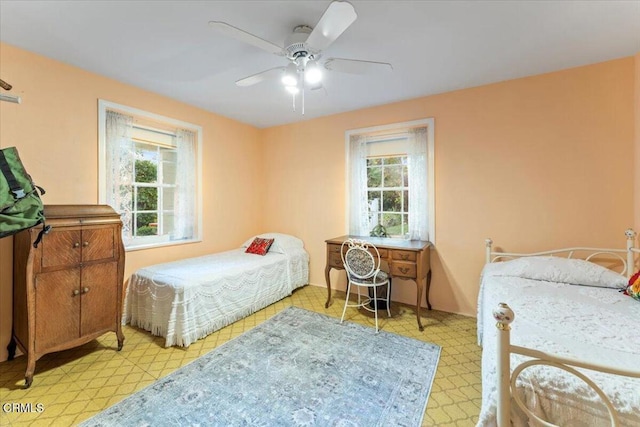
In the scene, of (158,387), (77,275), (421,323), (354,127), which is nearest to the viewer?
(158,387)

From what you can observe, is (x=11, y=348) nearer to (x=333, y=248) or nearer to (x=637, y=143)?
(x=333, y=248)

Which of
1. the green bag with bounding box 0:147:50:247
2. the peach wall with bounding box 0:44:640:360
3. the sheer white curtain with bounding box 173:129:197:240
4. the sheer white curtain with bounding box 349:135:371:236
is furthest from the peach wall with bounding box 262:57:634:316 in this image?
the green bag with bounding box 0:147:50:247

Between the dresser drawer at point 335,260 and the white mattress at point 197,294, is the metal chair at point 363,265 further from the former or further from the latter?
the white mattress at point 197,294

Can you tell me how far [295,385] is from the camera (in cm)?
187

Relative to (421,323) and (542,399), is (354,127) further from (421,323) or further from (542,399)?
(542,399)

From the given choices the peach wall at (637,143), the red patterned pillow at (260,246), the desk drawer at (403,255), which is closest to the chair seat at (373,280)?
the desk drawer at (403,255)

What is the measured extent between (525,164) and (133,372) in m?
4.03

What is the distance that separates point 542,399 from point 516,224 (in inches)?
88.7

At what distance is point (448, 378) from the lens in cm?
196

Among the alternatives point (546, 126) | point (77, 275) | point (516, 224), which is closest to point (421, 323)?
point (516, 224)

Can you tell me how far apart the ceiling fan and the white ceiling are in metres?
0.19

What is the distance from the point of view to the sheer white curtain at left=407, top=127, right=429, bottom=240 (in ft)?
10.7

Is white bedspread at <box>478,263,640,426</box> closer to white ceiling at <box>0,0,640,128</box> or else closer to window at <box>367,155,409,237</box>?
window at <box>367,155,409,237</box>

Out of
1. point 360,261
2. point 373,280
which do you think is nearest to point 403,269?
point 373,280
